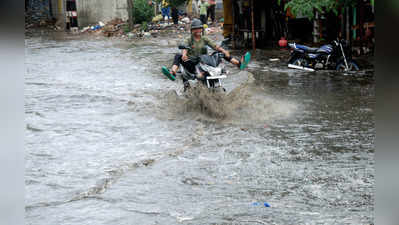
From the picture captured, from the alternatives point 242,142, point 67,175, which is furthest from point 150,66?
point 67,175

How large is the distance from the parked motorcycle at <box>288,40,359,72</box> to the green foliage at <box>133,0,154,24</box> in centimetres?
1599

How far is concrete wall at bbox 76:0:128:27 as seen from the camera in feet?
95.0

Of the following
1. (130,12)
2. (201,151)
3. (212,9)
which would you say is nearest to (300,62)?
(201,151)

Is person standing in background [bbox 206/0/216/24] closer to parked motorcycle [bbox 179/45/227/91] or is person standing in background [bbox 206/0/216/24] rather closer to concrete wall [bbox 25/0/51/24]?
concrete wall [bbox 25/0/51/24]

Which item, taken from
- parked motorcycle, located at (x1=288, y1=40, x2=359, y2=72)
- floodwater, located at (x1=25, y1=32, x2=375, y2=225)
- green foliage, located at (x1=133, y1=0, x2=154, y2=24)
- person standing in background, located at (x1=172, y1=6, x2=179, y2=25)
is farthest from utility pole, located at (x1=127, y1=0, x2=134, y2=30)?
parked motorcycle, located at (x1=288, y1=40, x2=359, y2=72)

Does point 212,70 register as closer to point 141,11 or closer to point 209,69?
point 209,69

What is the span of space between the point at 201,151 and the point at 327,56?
6.97 meters

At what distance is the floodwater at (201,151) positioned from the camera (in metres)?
4.47

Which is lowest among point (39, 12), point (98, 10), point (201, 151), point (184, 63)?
point (201, 151)

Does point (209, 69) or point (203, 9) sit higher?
point (203, 9)

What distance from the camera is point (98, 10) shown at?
95.2 feet

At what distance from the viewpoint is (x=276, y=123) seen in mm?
7801
